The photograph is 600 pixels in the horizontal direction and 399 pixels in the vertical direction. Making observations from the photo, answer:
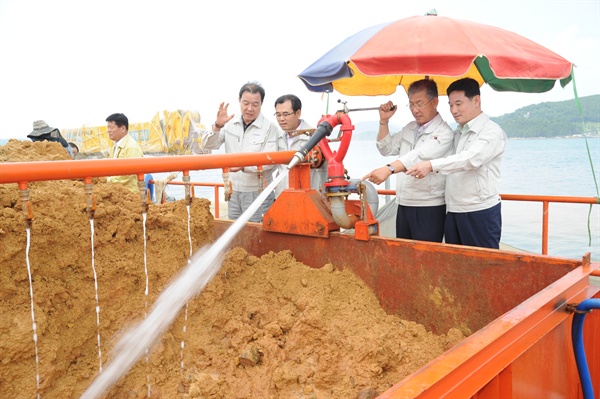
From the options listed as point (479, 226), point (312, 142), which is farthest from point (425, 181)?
point (312, 142)

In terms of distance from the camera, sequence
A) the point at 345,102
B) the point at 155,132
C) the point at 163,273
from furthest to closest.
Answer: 1. the point at 155,132
2. the point at 345,102
3. the point at 163,273

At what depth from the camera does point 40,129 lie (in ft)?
16.7

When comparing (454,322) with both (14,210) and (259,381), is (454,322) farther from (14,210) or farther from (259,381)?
(14,210)

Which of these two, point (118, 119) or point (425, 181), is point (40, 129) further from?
point (425, 181)

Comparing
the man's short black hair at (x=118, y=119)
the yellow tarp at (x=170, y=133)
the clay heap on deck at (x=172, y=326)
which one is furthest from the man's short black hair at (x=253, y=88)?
the yellow tarp at (x=170, y=133)

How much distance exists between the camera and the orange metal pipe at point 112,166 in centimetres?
163

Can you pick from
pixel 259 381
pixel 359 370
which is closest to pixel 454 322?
pixel 359 370

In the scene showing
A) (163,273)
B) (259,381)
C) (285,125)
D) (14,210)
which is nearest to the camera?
(14,210)

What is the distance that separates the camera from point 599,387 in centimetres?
214

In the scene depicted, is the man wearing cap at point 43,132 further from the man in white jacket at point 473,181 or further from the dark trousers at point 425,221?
the man in white jacket at point 473,181

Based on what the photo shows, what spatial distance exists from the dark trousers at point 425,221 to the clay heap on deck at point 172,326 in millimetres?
978

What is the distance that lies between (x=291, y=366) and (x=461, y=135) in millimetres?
1952

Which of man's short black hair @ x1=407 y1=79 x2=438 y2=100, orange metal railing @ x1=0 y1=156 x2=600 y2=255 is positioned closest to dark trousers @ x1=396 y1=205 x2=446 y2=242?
man's short black hair @ x1=407 y1=79 x2=438 y2=100

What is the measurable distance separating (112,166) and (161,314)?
764 mm
